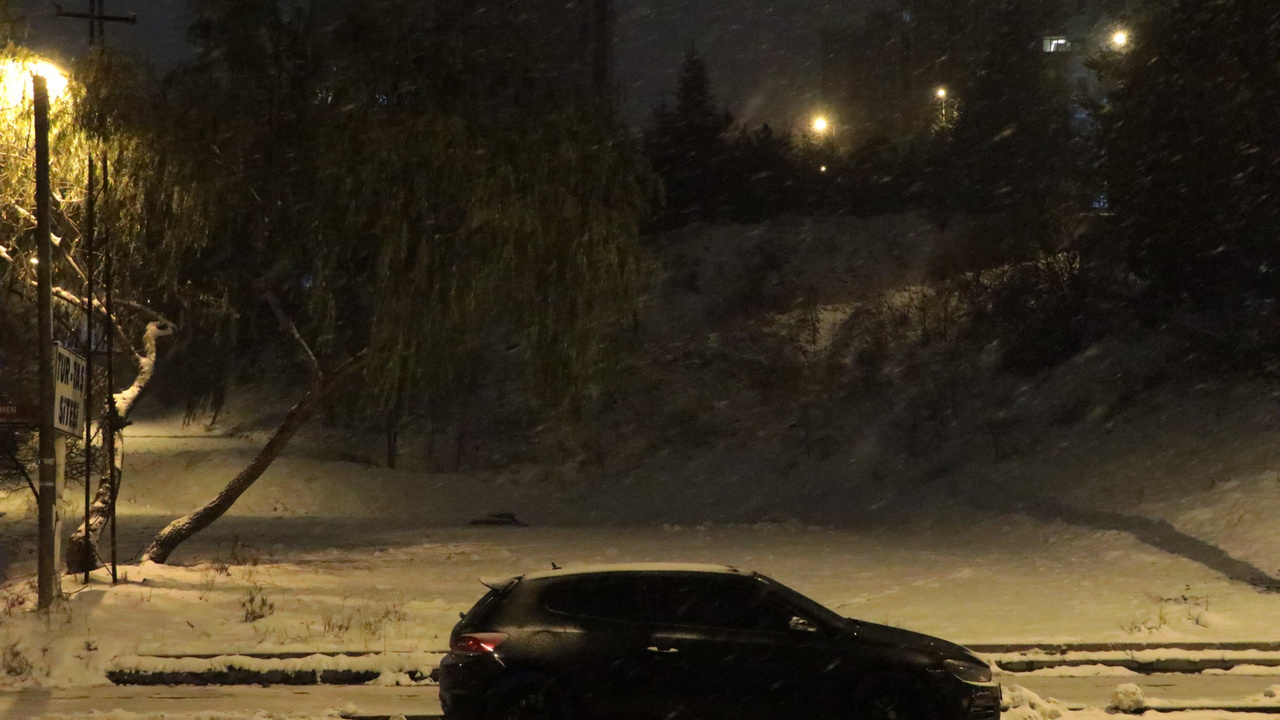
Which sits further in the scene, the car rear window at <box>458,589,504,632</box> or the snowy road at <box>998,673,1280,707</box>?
the snowy road at <box>998,673,1280,707</box>

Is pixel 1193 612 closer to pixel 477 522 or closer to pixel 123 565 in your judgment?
pixel 123 565

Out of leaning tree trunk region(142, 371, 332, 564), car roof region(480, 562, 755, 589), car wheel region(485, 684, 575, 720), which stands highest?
leaning tree trunk region(142, 371, 332, 564)

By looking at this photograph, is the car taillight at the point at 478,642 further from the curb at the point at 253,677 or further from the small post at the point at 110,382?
the small post at the point at 110,382

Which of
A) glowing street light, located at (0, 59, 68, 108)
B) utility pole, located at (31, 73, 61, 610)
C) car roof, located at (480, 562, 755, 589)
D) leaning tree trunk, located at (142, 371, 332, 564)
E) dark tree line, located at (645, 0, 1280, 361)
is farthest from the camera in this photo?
dark tree line, located at (645, 0, 1280, 361)

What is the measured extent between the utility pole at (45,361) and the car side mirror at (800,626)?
9199 millimetres

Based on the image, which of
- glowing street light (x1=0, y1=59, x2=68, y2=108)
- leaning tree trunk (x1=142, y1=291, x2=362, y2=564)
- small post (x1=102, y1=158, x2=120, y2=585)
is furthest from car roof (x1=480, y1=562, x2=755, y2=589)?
glowing street light (x1=0, y1=59, x2=68, y2=108)

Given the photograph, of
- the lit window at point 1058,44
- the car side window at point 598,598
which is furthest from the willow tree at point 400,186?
the lit window at point 1058,44

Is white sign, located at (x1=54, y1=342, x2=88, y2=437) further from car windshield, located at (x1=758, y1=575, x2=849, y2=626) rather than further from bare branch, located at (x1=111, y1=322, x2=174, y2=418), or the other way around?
car windshield, located at (x1=758, y1=575, x2=849, y2=626)

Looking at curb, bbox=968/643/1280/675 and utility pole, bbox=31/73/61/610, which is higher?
utility pole, bbox=31/73/61/610

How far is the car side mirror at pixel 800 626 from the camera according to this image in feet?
27.0

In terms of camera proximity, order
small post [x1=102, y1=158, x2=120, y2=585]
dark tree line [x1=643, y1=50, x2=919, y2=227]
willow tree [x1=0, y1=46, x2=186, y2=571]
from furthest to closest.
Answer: dark tree line [x1=643, y1=50, x2=919, y2=227], willow tree [x1=0, y1=46, x2=186, y2=571], small post [x1=102, y1=158, x2=120, y2=585]

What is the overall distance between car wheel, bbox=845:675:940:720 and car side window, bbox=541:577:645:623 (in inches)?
64.4

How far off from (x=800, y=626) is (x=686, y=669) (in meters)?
0.86

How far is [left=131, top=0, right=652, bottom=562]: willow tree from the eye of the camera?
54.2 ft
